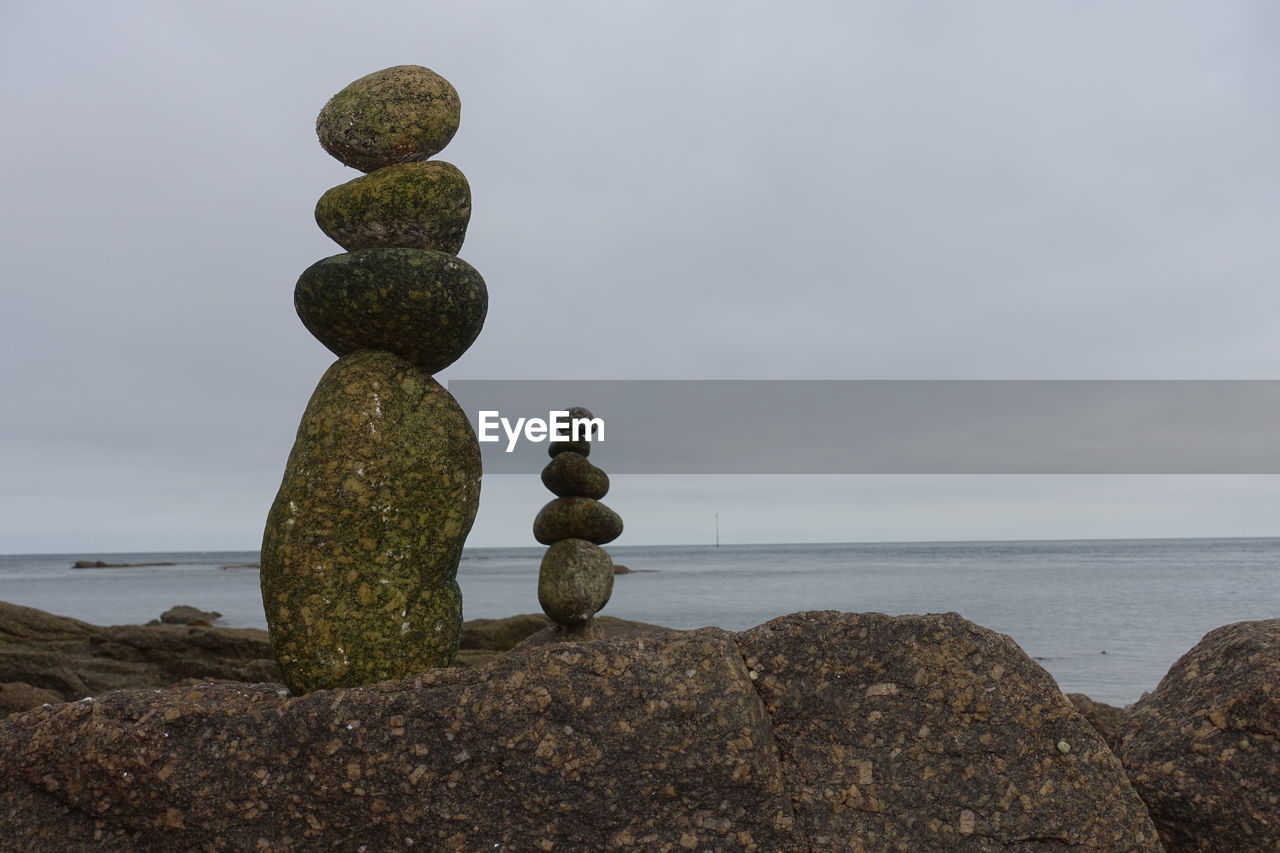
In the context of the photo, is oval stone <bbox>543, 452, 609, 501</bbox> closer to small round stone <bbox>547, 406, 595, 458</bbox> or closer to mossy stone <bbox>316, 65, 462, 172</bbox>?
small round stone <bbox>547, 406, 595, 458</bbox>

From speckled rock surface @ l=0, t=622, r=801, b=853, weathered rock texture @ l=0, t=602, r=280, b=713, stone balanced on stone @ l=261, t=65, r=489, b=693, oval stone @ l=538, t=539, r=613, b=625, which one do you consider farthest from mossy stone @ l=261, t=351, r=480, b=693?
weathered rock texture @ l=0, t=602, r=280, b=713

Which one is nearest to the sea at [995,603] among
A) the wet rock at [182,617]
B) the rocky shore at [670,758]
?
the wet rock at [182,617]

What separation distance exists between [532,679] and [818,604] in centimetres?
3534

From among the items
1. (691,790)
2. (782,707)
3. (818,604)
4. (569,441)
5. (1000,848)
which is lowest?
(818,604)

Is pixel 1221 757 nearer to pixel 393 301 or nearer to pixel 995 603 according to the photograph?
pixel 393 301

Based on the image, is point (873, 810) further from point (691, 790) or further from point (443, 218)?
point (443, 218)

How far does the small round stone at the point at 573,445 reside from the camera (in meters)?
14.0

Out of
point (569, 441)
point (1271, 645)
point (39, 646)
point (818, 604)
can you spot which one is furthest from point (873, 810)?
point (818, 604)

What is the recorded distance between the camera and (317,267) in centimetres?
516

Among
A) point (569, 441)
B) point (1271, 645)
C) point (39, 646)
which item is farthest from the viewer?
point (39, 646)

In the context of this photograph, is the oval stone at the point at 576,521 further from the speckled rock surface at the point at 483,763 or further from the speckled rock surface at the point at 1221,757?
the speckled rock surface at the point at 483,763

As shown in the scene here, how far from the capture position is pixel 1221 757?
14.6 feet

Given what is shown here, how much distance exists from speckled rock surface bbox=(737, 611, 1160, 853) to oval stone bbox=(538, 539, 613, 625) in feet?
31.7

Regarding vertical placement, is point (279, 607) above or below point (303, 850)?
above
